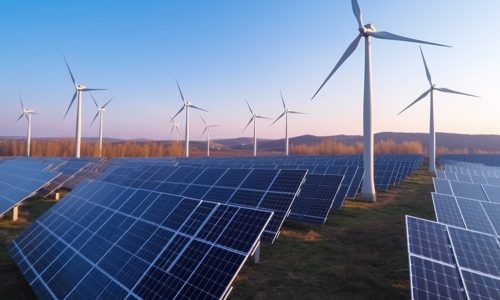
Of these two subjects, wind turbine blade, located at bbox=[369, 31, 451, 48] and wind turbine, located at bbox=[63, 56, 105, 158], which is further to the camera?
wind turbine, located at bbox=[63, 56, 105, 158]

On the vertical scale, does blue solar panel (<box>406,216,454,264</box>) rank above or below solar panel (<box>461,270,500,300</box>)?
above

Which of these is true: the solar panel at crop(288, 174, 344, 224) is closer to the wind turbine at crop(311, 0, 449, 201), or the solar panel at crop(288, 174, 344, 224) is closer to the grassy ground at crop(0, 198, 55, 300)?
the wind turbine at crop(311, 0, 449, 201)

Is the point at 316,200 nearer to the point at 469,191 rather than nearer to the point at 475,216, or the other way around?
the point at 475,216

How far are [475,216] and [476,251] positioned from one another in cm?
530

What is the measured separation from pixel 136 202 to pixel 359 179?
726 inches

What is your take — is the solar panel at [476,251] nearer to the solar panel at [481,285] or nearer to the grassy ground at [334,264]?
the solar panel at [481,285]

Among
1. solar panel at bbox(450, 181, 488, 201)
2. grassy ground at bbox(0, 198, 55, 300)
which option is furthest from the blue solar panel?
grassy ground at bbox(0, 198, 55, 300)

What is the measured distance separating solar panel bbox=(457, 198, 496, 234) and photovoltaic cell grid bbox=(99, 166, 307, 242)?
6090mm

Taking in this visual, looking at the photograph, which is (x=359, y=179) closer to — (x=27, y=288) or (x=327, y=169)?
(x=327, y=169)

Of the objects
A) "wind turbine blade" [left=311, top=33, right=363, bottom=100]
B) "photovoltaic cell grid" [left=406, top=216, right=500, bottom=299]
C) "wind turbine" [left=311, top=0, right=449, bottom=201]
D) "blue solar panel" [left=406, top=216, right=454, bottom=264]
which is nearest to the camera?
"photovoltaic cell grid" [left=406, top=216, right=500, bottom=299]

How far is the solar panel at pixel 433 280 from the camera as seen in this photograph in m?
5.80

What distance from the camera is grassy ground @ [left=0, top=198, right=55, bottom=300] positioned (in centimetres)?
827

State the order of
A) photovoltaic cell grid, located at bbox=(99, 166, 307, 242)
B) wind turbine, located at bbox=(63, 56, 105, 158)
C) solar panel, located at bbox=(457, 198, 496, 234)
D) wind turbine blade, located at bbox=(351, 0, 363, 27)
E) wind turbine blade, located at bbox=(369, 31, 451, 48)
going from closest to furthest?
solar panel, located at bbox=(457, 198, 496, 234) < photovoltaic cell grid, located at bbox=(99, 166, 307, 242) < wind turbine blade, located at bbox=(369, 31, 451, 48) < wind turbine blade, located at bbox=(351, 0, 363, 27) < wind turbine, located at bbox=(63, 56, 105, 158)

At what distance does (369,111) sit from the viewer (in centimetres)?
2558
